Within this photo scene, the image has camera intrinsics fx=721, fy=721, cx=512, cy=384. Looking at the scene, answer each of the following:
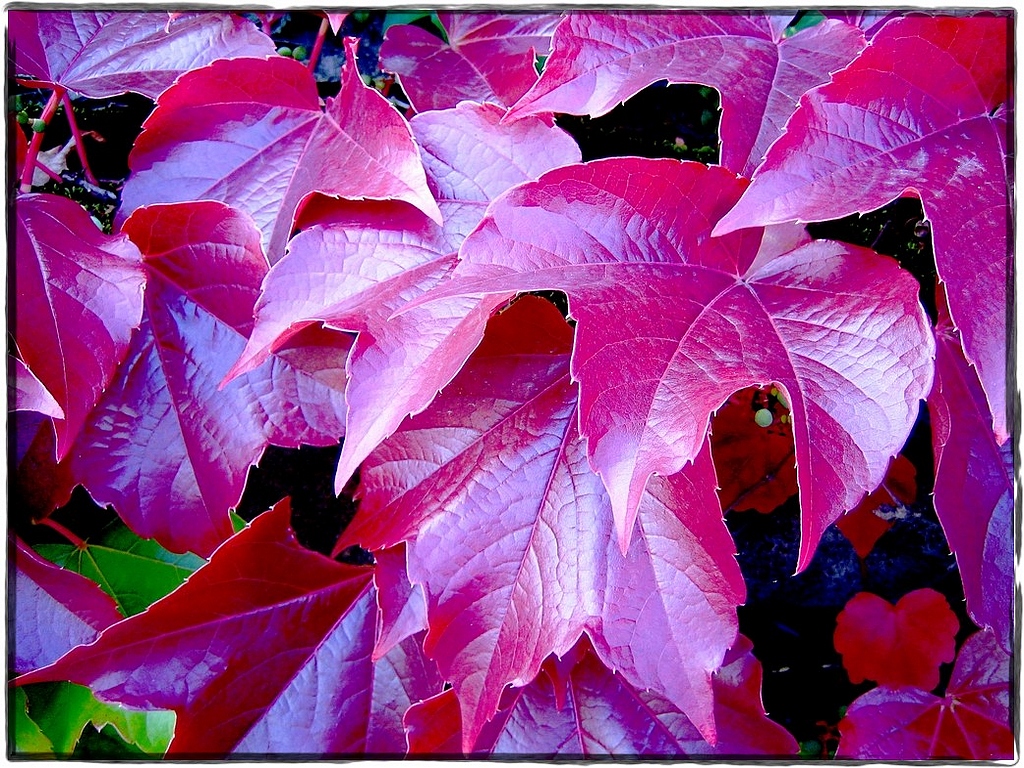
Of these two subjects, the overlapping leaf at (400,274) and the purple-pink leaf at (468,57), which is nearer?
the overlapping leaf at (400,274)

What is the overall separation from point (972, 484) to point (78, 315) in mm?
574

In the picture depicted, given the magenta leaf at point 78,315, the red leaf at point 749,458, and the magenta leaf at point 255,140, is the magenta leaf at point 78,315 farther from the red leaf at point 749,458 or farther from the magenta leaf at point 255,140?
the red leaf at point 749,458

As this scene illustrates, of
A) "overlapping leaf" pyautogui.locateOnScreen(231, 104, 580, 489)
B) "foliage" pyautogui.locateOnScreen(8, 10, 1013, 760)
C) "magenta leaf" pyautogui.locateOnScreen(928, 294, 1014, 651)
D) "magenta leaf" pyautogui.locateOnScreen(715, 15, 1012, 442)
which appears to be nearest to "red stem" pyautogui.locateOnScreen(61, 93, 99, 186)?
"foliage" pyautogui.locateOnScreen(8, 10, 1013, 760)

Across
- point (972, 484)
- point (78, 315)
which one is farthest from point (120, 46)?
point (972, 484)

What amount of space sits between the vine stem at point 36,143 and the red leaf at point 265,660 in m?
0.29

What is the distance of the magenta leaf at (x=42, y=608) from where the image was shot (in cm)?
49

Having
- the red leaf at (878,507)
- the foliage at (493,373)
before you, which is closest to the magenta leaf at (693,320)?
the foliage at (493,373)

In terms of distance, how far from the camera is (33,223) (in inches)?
18.5

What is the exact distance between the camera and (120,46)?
49cm

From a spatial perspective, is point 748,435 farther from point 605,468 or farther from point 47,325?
point 47,325

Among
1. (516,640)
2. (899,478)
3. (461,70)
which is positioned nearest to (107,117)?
(461,70)

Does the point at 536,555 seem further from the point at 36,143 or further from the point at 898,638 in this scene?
the point at 36,143

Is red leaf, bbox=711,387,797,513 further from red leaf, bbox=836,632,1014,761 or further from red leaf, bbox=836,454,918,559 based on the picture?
red leaf, bbox=836,632,1014,761

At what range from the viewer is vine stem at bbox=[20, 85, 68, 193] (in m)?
0.50
